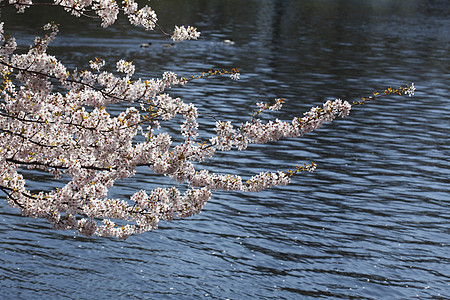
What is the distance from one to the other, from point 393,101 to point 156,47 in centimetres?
2727

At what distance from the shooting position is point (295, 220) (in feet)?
79.8

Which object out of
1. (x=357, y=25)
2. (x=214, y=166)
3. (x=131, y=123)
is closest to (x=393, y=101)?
(x=214, y=166)

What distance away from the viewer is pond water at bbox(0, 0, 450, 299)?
19047 millimetres

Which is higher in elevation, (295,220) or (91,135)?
(91,135)

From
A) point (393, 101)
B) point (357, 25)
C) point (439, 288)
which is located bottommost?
point (439, 288)

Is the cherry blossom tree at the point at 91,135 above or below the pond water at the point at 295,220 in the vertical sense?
above

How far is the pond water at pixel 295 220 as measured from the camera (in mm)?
19047

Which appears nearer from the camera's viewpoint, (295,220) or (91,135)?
(91,135)

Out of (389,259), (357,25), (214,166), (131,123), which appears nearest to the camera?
(131,123)

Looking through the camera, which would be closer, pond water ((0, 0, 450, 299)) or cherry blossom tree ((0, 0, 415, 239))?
cherry blossom tree ((0, 0, 415, 239))

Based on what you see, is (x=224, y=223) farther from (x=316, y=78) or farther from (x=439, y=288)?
(x=316, y=78)

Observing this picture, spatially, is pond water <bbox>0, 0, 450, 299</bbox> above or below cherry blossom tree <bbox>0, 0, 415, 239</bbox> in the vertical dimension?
below

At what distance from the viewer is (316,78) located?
5481 centimetres

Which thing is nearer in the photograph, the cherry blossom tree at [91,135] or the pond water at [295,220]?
the cherry blossom tree at [91,135]
